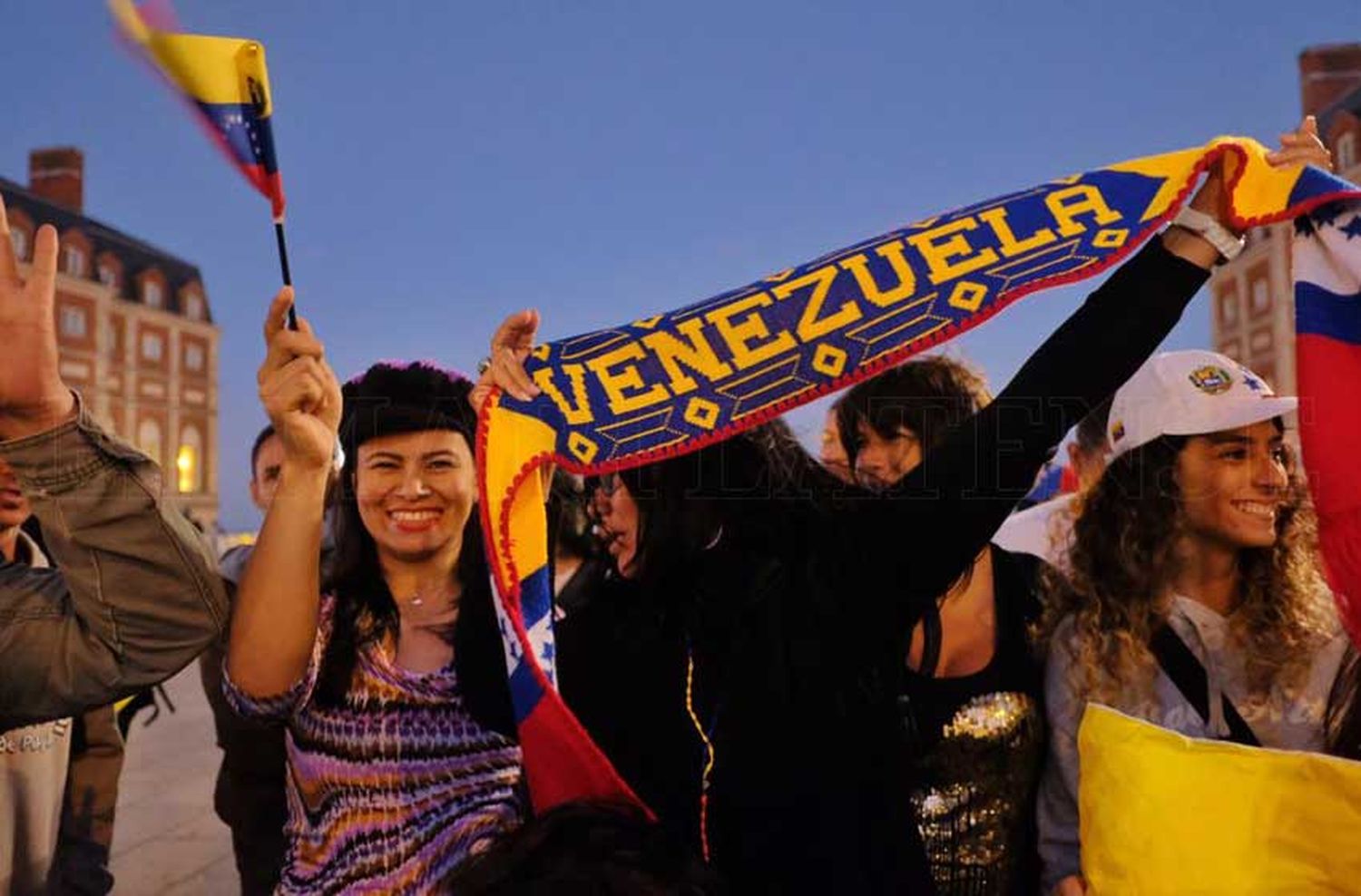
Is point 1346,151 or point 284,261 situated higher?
point 1346,151

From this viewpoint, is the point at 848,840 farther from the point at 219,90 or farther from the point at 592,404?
the point at 219,90

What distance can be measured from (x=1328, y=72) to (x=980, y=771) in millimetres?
32385

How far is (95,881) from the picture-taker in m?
2.54

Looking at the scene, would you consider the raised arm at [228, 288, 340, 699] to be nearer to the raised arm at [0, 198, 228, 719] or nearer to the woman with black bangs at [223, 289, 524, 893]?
the woman with black bangs at [223, 289, 524, 893]

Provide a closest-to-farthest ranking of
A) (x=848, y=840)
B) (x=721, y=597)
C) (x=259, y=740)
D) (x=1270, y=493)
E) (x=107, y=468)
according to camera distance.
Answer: (x=107, y=468)
(x=848, y=840)
(x=721, y=597)
(x=1270, y=493)
(x=259, y=740)

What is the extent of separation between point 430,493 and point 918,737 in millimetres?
1061

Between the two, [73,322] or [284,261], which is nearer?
[284,261]

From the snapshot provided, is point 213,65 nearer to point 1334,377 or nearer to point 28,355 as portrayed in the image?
point 28,355

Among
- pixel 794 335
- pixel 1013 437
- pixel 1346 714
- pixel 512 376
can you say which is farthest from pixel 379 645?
pixel 1346 714

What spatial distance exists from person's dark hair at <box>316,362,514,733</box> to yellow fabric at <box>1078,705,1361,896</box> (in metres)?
1.04

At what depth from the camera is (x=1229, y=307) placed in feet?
98.1

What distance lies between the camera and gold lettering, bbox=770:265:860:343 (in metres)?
1.58

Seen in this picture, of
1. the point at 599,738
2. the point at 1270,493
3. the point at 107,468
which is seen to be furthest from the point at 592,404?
the point at 1270,493

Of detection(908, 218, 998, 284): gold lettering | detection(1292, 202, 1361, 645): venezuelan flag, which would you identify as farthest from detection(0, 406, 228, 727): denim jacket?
detection(1292, 202, 1361, 645): venezuelan flag
